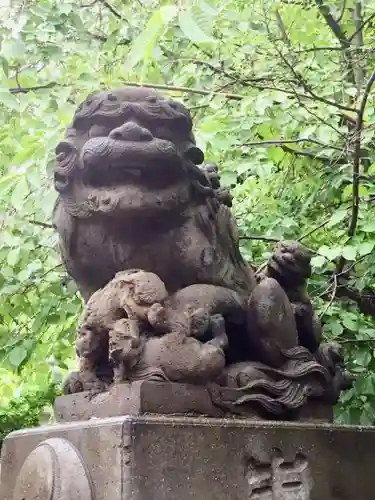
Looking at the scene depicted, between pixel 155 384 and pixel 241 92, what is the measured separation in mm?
2700

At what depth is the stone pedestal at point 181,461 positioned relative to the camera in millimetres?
2271

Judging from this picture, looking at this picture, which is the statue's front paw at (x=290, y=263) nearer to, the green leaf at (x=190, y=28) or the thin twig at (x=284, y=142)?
the green leaf at (x=190, y=28)

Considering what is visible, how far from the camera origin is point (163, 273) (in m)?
2.84

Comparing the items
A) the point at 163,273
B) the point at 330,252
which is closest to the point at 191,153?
the point at 163,273

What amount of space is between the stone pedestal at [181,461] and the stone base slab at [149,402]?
7 cm

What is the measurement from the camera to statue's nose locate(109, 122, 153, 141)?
8.83ft

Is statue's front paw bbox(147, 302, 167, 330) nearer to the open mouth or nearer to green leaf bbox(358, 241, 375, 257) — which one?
the open mouth

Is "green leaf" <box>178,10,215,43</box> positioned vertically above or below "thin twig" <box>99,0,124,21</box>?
below

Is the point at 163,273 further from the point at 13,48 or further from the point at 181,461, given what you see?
the point at 13,48

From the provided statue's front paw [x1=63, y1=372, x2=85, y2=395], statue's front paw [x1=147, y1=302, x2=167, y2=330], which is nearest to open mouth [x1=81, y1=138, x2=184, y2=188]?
statue's front paw [x1=147, y1=302, x2=167, y2=330]

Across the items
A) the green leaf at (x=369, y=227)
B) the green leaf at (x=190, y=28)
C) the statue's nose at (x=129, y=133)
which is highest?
the green leaf at (x=190, y=28)

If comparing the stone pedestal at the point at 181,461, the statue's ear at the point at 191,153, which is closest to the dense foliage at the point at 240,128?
the statue's ear at the point at 191,153

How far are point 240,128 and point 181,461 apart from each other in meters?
2.45

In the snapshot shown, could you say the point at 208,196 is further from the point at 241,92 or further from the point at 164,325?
the point at 241,92
